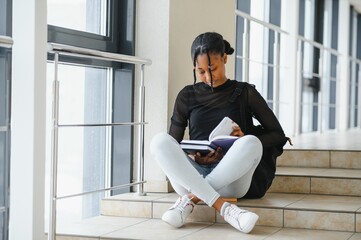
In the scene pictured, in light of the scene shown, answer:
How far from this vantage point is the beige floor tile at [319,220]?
3.09 m

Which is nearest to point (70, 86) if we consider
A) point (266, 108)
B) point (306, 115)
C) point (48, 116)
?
point (48, 116)

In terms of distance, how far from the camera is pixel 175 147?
3072mm

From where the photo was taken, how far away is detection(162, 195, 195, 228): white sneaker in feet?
10.00

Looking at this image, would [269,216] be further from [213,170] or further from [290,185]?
[290,185]

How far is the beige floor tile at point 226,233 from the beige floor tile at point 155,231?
0.05 m

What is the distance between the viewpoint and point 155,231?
3.03 m

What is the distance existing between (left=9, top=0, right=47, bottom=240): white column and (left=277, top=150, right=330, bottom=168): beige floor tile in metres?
1.94

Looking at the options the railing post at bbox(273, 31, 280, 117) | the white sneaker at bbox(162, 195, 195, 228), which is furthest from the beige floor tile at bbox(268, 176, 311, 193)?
the railing post at bbox(273, 31, 280, 117)

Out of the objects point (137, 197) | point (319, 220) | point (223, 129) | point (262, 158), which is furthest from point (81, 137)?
point (319, 220)

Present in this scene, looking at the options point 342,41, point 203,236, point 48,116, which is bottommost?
point 203,236

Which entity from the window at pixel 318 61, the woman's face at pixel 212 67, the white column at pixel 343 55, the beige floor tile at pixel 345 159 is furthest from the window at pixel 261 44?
the white column at pixel 343 55

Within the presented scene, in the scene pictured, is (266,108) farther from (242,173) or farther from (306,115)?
(306,115)

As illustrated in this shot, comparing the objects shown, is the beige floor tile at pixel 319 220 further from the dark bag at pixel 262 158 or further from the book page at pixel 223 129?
the book page at pixel 223 129

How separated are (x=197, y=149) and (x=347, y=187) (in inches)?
38.9
